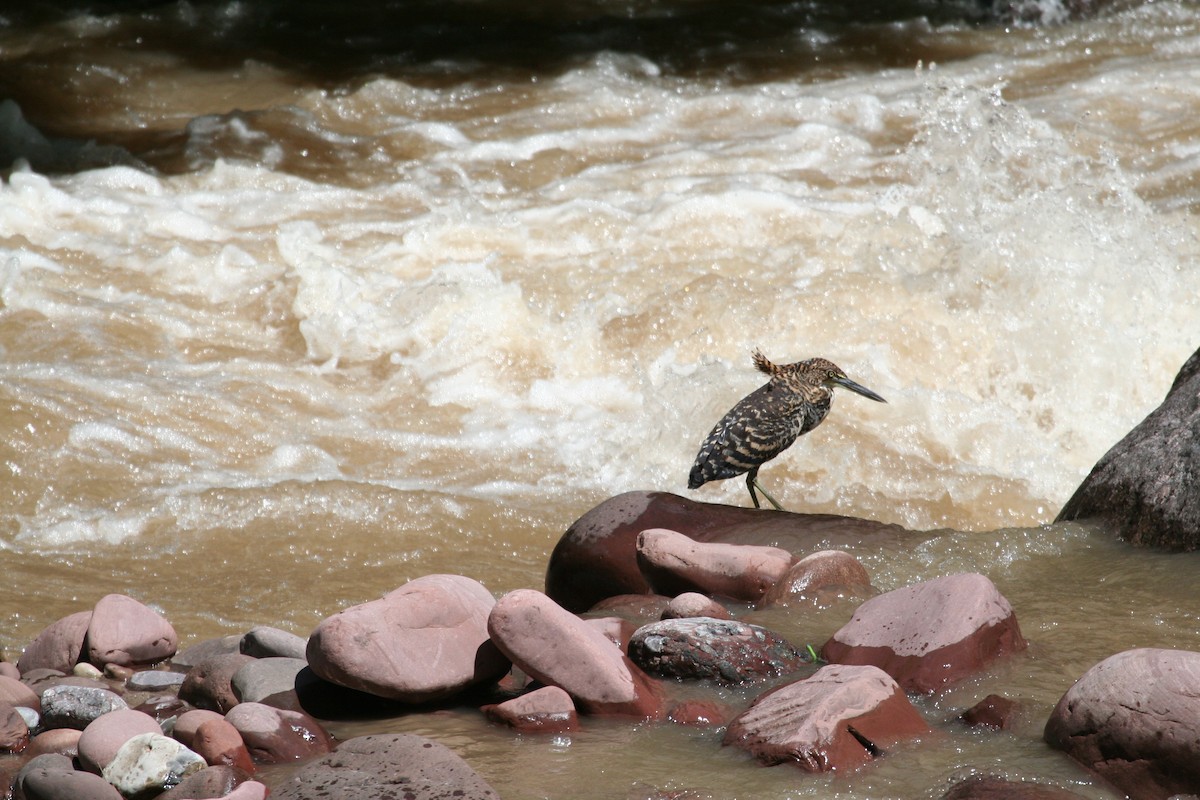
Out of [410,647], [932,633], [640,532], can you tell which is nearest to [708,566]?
[640,532]

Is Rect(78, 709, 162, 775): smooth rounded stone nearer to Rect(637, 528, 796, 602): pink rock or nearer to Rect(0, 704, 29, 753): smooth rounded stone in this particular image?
Rect(0, 704, 29, 753): smooth rounded stone

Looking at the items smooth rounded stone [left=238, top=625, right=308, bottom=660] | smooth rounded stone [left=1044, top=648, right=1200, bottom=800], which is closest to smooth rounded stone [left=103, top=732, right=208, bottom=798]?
smooth rounded stone [left=238, top=625, right=308, bottom=660]

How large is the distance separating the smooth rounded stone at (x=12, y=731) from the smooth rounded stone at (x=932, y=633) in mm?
2044

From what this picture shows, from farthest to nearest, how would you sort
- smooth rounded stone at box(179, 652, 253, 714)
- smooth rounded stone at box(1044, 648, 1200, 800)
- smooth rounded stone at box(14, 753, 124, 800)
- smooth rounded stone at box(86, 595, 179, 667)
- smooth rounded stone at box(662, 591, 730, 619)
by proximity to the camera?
smooth rounded stone at box(86, 595, 179, 667) → smooth rounded stone at box(662, 591, 730, 619) → smooth rounded stone at box(179, 652, 253, 714) → smooth rounded stone at box(14, 753, 124, 800) → smooth rounded stone at box(1044, 648, 1200, 800)

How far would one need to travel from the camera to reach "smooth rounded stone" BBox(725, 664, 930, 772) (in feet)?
9.36

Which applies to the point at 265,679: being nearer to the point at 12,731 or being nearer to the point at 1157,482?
the point at 12,731

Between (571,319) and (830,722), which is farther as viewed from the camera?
(571,319)

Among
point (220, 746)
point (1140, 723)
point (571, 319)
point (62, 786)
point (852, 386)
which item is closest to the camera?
point (1140, 723)

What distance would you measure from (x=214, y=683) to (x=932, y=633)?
73.2 inches

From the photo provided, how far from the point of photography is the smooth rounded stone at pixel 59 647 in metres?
3.88

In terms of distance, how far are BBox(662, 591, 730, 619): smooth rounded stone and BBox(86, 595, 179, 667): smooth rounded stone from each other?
153 cm

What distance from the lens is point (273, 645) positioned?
3.66 metres

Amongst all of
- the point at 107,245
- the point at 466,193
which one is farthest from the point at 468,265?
the point at 107,245

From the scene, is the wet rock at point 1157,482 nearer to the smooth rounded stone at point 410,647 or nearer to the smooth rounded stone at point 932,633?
the smooth rounded stone at point 932,633
